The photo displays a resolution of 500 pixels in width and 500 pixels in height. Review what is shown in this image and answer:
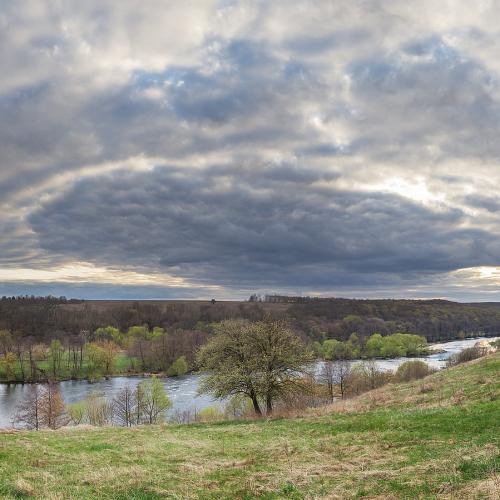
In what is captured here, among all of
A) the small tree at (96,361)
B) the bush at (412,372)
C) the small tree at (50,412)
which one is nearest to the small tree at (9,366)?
the small tree at (96,361)

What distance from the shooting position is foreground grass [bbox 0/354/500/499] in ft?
42.6

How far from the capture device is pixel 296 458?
17922 mm

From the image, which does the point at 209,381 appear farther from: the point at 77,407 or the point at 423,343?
the point at 423,343

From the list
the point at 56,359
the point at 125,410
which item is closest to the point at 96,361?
the point at 56,359

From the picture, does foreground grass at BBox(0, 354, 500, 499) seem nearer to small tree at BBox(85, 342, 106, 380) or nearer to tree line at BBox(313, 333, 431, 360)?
small tree at BBox(85, 342, 106, 380)

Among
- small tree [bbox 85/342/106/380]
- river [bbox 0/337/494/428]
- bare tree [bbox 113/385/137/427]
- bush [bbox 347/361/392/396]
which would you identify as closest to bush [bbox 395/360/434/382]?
bush [bbox 347/361/392/396]

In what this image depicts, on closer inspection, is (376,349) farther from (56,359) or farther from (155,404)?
(155,404)

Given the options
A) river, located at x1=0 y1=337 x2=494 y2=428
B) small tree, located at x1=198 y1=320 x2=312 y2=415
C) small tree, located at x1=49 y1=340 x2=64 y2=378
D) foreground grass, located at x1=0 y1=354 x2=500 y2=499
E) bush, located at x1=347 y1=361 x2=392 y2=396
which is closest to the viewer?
foreground grass, located at x1=0 y1=354 x2=500 y2=499

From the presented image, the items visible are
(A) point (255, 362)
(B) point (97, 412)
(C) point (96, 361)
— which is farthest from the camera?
(C) point (96, 361)

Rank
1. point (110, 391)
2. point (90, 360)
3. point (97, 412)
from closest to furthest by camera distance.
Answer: point (97, 412) < point (110, 391) < point (90, 360)

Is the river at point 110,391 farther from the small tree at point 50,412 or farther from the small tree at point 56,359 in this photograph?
the small tree at point 50,412

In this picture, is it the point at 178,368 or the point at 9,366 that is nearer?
the point at 9,366

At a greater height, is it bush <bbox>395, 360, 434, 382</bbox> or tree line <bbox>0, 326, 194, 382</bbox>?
bush <bbox>395, 360, 434, 382</bbox>

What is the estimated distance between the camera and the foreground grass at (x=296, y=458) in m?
13.0
